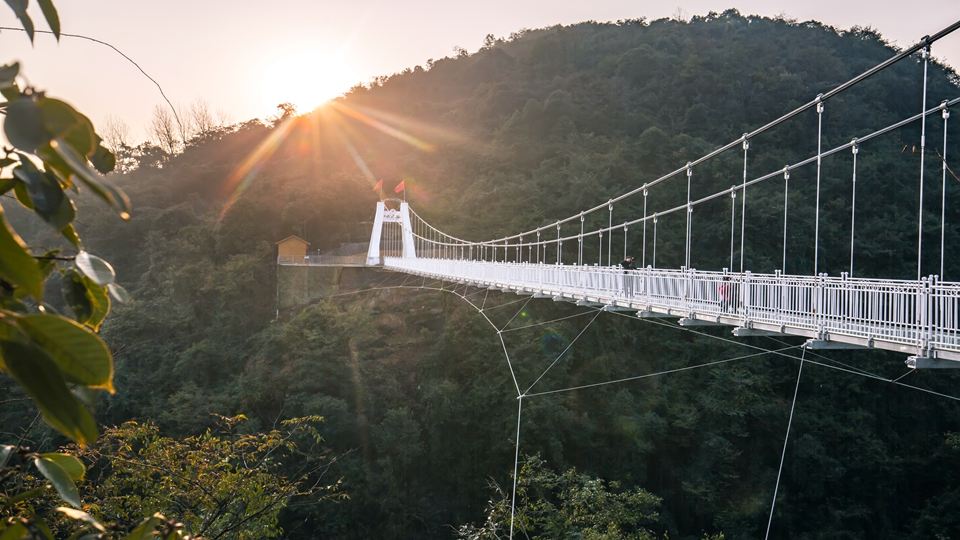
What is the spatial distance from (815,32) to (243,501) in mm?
37501

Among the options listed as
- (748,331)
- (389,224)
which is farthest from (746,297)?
(389,224)

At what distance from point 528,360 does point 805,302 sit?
1170 centimetres

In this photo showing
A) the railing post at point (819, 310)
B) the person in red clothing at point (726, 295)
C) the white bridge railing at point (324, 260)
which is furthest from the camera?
the white bridge railing at point (324, 260)

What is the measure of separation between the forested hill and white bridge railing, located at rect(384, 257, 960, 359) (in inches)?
139

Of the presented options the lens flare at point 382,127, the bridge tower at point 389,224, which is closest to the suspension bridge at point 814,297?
the bridge tower at point 389,224

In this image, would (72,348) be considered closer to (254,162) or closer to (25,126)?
(25,126)

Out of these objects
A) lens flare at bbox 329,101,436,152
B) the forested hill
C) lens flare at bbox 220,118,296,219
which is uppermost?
lens flare at bbox 329,101,436,152

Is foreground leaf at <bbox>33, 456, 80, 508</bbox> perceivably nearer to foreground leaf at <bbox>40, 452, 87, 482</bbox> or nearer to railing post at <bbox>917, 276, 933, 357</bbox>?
foreground leaf at <bbox>40, 452, 87, 482</bbox>

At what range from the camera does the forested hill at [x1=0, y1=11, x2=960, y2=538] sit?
1548cm

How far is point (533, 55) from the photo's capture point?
3688cm

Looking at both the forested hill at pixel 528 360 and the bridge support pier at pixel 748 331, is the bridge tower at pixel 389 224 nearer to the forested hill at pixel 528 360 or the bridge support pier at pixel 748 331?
the forested hill at pixel 528 360

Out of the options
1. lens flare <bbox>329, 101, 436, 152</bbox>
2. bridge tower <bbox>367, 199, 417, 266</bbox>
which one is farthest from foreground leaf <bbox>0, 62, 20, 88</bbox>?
lens flare <bbox>329, 101, 436, 152</bbox>

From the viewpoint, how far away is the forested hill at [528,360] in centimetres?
1548

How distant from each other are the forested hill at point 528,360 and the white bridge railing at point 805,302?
353 cm
